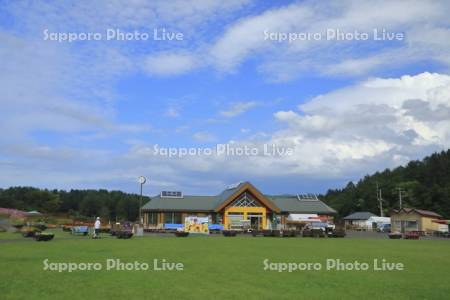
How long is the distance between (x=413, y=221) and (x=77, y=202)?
87.7 metres

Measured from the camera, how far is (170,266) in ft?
53.3

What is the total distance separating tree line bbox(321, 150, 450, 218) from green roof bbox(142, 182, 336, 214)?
113ft

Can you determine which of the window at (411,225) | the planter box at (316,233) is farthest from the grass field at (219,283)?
the window at (411,225)

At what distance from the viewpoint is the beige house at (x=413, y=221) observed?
6911 cm

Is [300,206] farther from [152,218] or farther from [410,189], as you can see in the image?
[410,189]

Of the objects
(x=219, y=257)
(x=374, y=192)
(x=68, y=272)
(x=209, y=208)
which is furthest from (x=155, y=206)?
(x=374, y=192)

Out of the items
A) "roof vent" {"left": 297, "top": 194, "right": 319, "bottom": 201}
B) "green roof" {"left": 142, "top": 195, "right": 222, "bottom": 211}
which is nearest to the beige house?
"roof vent" {"left": 297, "top": 194, "right": 319, "bottom": 201}

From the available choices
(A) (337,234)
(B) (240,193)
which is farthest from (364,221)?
(A) (337,234)

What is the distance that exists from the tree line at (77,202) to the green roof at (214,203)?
38322mm

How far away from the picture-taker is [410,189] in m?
104

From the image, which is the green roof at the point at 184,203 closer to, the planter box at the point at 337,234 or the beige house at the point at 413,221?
the planter box at the point at 337,234

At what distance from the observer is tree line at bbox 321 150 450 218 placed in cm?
9749

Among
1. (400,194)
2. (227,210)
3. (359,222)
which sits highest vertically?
(400,194)

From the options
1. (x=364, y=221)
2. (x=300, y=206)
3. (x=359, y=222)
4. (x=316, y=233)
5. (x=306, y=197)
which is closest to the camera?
(x=316, y=233)
